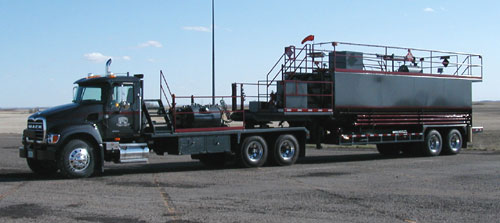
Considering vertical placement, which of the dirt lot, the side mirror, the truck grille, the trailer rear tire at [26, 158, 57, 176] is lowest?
the dirt lot

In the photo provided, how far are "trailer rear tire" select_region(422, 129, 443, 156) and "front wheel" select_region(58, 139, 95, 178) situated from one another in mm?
12419

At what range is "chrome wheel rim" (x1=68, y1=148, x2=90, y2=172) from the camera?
13.5 m

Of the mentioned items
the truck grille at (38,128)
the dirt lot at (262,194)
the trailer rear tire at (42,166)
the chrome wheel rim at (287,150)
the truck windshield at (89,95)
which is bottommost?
the dirt lot at (262,194)

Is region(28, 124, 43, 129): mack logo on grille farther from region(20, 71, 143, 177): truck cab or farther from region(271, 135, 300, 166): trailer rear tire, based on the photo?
region(271, 135, 300, 166): trailer rear tire

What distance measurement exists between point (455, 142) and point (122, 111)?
13397 millimetres

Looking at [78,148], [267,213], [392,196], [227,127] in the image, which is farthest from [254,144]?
[267,213]

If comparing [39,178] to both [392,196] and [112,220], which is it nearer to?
[112,220]

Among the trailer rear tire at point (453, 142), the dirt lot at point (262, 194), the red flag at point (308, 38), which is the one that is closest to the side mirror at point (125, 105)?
the dirt lot at point (262, 194)

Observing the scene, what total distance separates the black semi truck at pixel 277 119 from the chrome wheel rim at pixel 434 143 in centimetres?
4

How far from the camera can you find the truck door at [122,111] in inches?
567

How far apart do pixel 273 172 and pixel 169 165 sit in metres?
3.93

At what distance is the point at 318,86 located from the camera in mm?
18547

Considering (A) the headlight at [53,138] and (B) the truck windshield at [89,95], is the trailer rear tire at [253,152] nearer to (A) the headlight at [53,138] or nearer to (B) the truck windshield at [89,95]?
(B) the truck windshield at [89,95]

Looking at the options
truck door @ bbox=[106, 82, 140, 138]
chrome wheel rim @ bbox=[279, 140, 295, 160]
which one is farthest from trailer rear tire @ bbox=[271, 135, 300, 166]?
truck door @ bbox=[106, 82, 140, 138]
